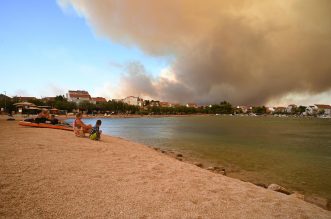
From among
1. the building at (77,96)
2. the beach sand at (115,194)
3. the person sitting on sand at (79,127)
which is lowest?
the beach sand at (115,194)

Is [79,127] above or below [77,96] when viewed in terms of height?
below

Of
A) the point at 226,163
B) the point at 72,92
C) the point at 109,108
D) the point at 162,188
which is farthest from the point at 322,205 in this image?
the point at 72,92

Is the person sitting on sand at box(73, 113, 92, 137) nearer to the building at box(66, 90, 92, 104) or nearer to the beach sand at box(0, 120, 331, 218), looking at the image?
the beach sand at box(0, 120, 331, 218)

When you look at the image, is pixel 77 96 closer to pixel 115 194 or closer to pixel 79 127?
pixel 79 127

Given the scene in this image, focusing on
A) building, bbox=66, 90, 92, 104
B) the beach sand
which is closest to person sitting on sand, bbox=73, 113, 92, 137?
the beach sand

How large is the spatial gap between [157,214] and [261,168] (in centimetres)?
1232

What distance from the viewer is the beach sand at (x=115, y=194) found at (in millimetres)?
5203

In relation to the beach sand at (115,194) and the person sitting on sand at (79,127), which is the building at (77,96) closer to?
the person sitting on sand at (79,127)

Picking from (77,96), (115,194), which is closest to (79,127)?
(115,194)

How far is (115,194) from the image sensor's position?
6234mm

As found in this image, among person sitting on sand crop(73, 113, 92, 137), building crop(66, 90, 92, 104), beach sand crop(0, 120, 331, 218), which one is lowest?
beach sand crop(0, 120, 331, 218)

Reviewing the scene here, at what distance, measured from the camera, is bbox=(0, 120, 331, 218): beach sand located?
5.20 meters

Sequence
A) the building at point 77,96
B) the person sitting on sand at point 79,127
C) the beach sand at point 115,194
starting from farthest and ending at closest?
1. the building at point 77,96
2. the person sitting on sand at point 79,127
3. the beach sand at point 115,194

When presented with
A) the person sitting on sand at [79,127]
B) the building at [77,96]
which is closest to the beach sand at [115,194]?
the person sitting on sand at [79,127]
